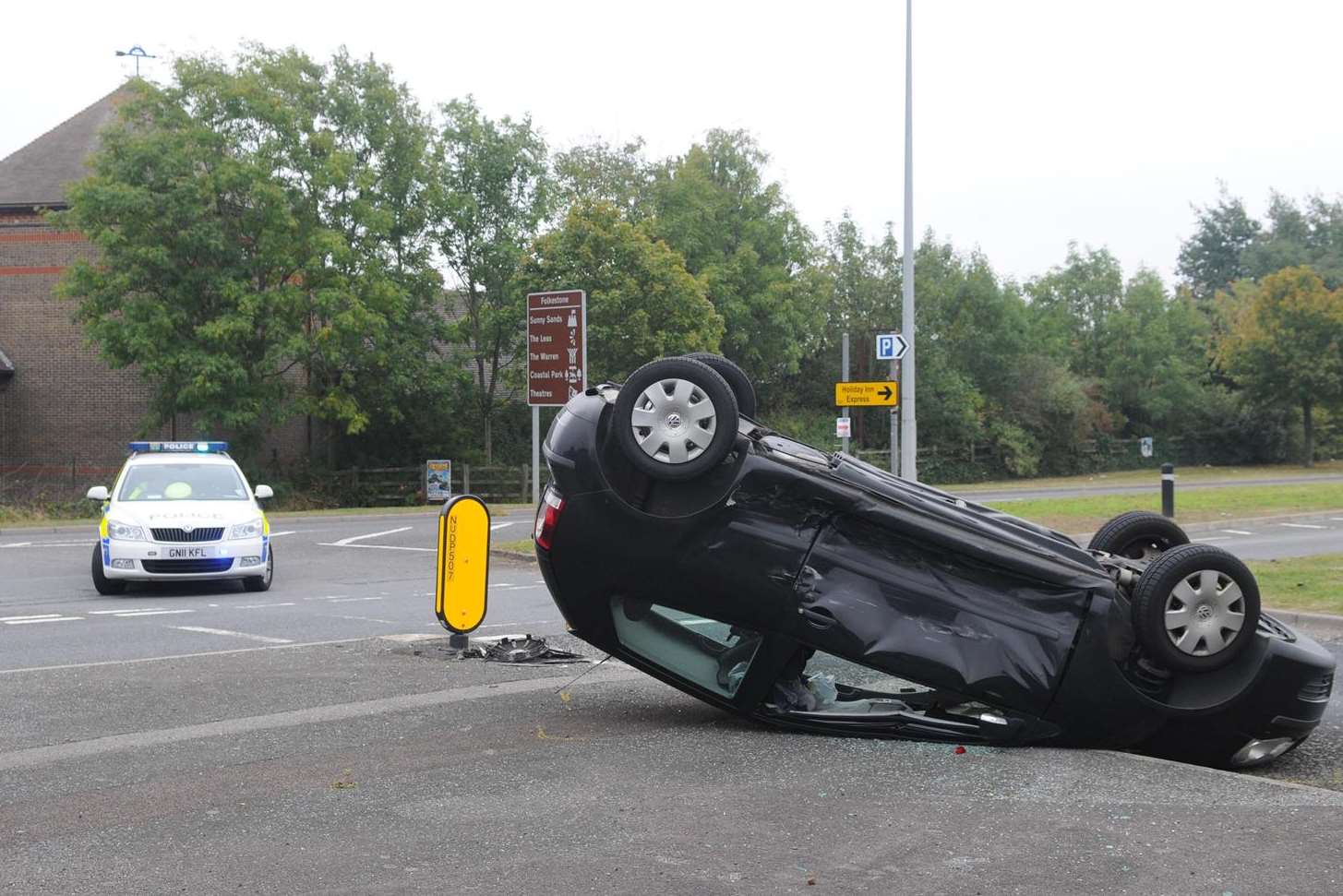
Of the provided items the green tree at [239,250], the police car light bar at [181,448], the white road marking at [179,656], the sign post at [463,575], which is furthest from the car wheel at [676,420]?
the green tree at [239,250]

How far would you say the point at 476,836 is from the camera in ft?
16.6

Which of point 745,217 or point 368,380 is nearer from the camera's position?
point 368,380

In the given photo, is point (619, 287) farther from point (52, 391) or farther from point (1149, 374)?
point (1149, 374)

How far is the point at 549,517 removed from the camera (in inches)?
261

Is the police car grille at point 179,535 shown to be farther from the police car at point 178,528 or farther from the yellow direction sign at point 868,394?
the yellow direction sign at point 868,394

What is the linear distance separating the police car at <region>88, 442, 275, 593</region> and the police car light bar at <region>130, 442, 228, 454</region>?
215mm

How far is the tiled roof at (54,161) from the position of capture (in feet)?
131

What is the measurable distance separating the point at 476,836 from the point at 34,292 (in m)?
40.4

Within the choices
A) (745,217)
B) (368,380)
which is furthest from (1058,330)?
(368,380)

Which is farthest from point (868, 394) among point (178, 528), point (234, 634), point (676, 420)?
point (676, 420)

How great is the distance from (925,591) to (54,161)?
42.1 m

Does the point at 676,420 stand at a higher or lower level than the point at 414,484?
higher

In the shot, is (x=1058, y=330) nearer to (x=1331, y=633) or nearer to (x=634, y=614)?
(x=1331, y=633)

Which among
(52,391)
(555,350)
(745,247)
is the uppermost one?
(745,247)
